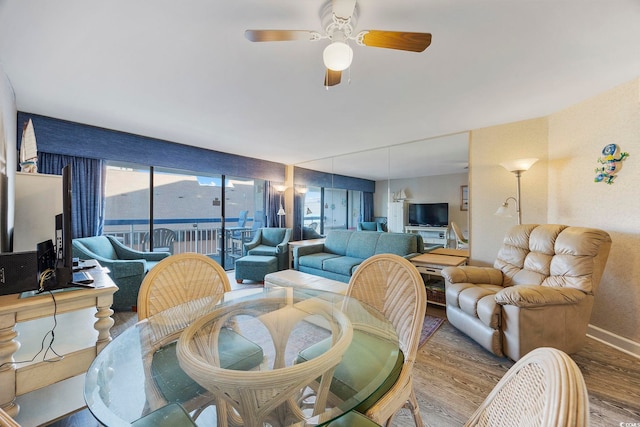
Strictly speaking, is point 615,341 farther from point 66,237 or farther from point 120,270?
point 120,270

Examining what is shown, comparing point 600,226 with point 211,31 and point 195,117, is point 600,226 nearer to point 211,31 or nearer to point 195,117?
point 211,31

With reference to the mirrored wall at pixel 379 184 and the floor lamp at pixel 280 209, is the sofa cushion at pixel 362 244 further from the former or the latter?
the floor lamp at pixel 280 209

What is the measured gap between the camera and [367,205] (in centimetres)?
480

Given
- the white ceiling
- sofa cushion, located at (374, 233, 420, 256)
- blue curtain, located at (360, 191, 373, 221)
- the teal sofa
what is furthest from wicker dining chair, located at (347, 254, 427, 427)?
blue curtain, located at (360, 191, 373, 221)

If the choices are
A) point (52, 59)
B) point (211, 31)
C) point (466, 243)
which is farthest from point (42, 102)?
point (466, 243)

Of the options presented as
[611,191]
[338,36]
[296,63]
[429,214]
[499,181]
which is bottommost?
[429,214]

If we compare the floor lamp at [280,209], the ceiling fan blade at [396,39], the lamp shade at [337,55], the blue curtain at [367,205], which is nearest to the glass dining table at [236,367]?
the lamp shade at [337,55]

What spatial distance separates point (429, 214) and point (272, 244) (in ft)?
9.82

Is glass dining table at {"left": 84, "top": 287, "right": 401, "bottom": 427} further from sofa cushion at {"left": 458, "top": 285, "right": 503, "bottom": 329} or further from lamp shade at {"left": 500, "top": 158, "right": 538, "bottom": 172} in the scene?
lamp shade at {"left": 500, "top": 158, "right": 538, "bottom": 172}

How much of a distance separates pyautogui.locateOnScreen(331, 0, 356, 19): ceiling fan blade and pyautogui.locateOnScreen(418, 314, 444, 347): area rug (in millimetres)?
2587

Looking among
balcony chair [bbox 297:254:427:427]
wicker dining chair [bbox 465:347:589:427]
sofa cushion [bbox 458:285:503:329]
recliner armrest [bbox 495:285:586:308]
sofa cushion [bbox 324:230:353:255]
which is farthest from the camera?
sofa cushion [bbox 324:230:353:255]

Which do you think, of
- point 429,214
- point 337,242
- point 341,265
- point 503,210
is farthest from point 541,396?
point 337,242

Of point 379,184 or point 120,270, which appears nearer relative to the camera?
point 120,270

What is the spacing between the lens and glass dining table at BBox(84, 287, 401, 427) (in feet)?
2.79
